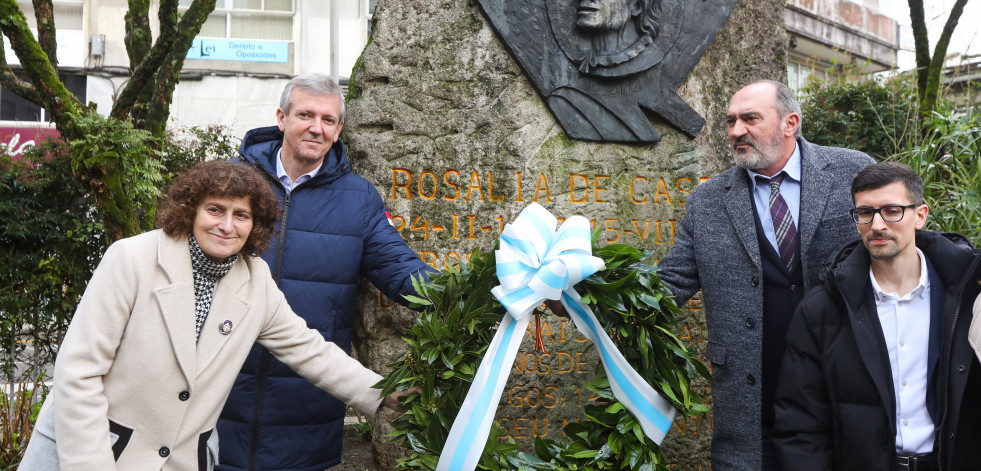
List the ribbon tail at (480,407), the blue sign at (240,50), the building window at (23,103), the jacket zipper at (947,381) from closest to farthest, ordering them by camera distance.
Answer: the jacket zipper at (947,381) < the ribbon tail at (480,407) < the building window at (23,103) < the blue sign at (240,50)

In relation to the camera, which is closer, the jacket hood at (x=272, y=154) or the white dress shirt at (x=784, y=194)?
the white dress shirt at (x=784, y=194)

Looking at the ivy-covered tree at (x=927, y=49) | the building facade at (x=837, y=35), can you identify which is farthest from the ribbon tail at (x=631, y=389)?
the building facade at (x=837, y=35)

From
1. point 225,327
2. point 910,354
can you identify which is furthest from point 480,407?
point 910,354

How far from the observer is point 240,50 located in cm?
1561

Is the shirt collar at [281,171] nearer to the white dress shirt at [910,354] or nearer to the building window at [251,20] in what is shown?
the white dress shirt at [910,354]

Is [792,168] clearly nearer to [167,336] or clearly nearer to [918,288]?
[918,288]

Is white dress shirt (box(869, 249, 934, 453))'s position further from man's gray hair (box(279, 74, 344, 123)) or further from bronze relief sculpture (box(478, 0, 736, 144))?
man's gray hair (box(279, 74, 344, 123))

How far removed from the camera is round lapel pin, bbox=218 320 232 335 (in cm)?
264

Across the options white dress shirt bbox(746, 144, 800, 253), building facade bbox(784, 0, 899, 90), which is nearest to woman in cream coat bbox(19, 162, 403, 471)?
white dress shirt bbox(746, 144, 800, 253)

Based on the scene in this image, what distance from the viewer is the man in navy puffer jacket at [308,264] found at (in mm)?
3105

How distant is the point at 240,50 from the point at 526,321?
14.0 meters

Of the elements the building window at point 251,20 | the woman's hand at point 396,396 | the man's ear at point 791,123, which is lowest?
the woman's hand at point 396,396

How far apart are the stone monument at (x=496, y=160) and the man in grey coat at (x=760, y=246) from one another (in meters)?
0.78

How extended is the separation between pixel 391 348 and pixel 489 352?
3.73ft
